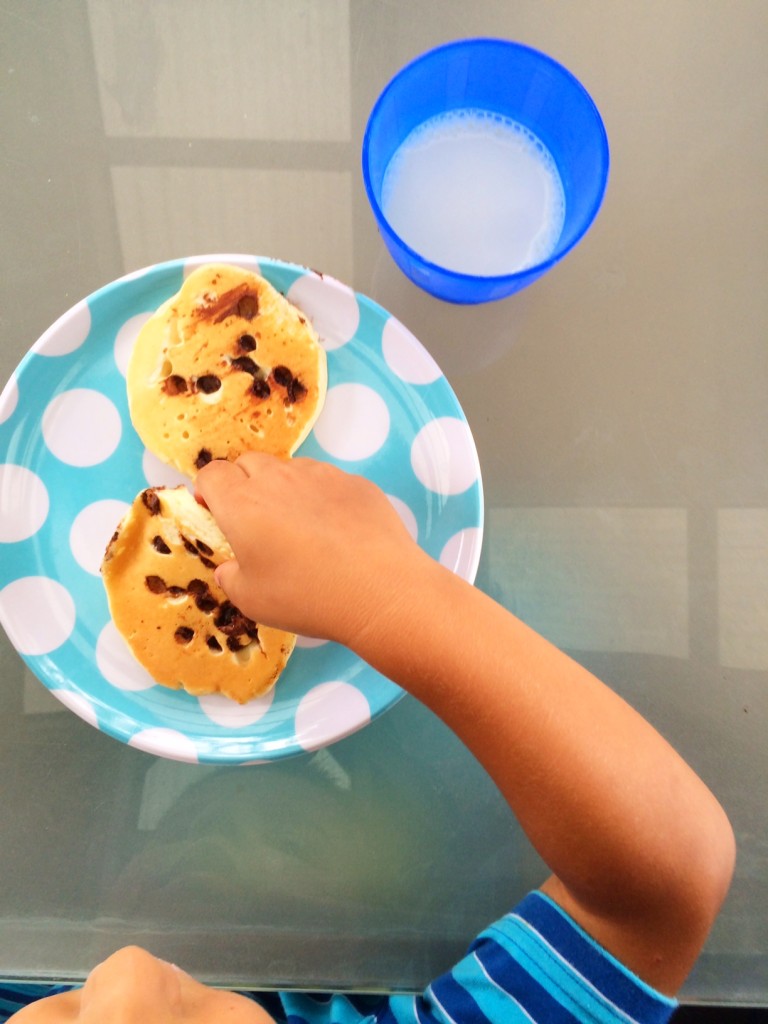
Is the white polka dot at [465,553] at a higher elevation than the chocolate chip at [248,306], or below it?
below

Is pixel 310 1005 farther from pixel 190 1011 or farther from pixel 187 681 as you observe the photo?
pixel 187 681

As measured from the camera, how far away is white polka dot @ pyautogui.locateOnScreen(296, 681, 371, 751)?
0.62 metres

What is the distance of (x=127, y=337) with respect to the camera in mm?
653

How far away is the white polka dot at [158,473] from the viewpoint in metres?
0.65

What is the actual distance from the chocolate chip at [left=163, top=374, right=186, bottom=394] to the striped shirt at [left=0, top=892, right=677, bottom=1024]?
486 mm

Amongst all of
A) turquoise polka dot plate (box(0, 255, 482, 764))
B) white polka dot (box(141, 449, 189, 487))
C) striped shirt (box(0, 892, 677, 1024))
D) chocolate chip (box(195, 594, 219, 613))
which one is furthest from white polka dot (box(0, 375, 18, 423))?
striped shirt (box(0, 892, 677, 1024))

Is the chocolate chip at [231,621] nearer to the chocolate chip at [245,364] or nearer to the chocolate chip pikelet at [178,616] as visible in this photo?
the chocolate chip pikelet at [178,616]

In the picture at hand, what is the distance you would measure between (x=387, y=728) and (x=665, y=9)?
2.33ft

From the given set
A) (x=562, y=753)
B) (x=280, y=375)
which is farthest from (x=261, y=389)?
(x=562, y=753)

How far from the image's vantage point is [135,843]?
69 cm

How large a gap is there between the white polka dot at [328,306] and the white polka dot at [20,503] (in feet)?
0.87

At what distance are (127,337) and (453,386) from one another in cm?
29

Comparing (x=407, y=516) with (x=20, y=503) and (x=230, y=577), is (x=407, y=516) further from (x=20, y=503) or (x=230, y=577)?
(x=20, y=503)

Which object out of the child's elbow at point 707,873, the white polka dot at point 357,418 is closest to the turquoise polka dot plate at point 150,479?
the white polka dot at point 357,418
